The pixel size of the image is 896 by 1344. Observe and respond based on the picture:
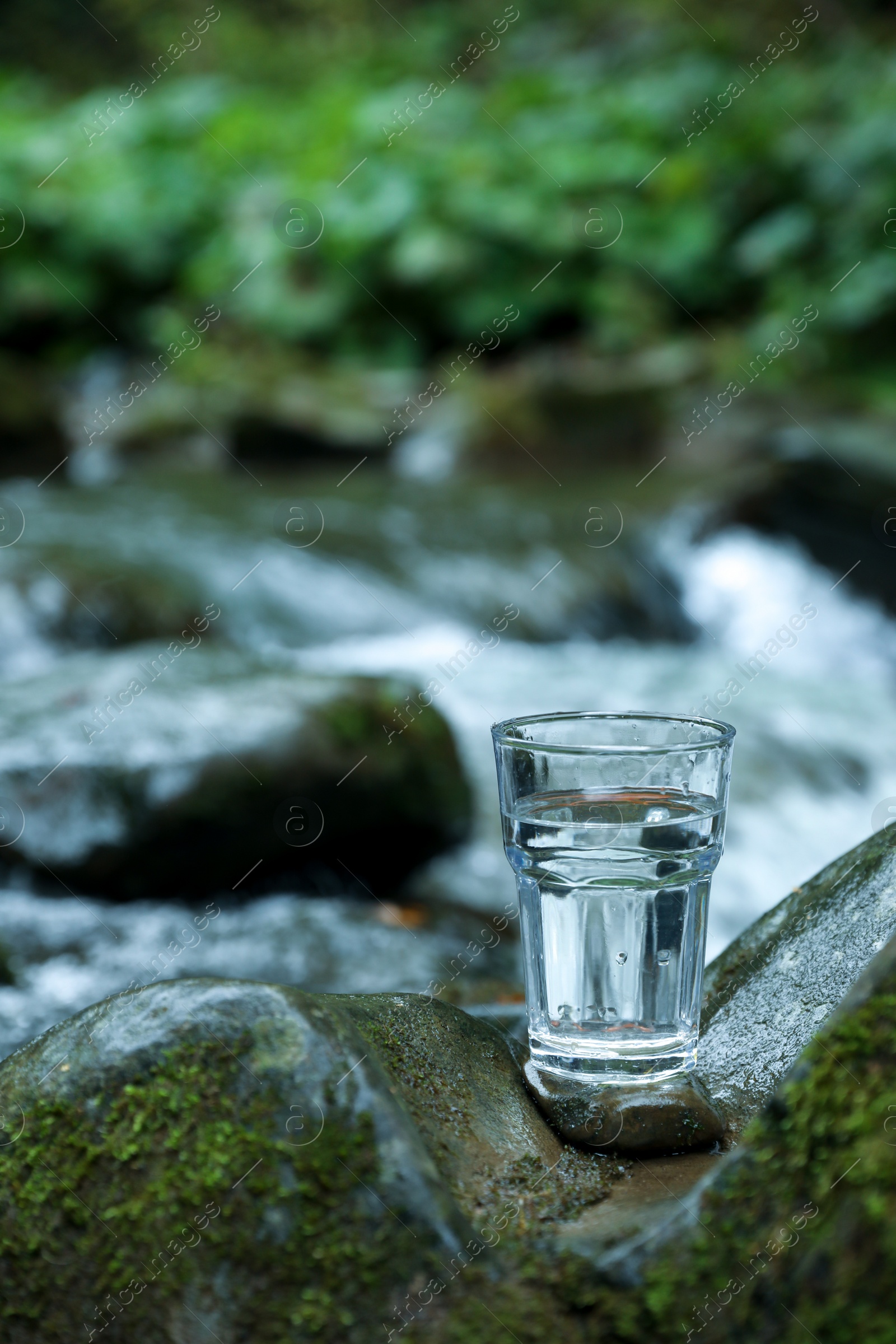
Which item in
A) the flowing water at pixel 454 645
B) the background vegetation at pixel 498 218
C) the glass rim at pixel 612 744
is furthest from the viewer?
the background vegetation at pixel 498 218

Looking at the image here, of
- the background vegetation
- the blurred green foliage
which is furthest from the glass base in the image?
the blurred green foliage

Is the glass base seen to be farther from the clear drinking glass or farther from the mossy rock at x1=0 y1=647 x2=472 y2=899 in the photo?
the mossy rock at x1=0 y1=647 x2=472 y2=899

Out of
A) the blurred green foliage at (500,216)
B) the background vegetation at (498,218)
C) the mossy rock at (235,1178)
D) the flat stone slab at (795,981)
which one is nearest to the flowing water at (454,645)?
the flat stone slab at (795,981)

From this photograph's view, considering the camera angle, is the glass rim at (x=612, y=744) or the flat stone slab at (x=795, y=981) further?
the flat stone slab at (x=795, y=981)

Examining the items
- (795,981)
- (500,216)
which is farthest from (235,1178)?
(500,216)

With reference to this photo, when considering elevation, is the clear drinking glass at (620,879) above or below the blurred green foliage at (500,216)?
below

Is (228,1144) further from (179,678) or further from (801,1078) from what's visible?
(179,678)

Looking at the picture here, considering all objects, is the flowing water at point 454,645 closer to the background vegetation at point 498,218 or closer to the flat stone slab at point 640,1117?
the flat stone slab at point 640,1117

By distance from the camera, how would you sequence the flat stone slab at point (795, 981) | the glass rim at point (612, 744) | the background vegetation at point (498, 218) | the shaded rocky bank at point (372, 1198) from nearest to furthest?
1. the shaded rocky bank at point (372, 1198)
2. the glass rim at point (612, 744)
3. the flat stone slab at point (795, 981)
4. the background vegetation at point (498, 218)

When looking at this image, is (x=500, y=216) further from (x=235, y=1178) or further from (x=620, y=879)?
(x=235, y=1178)
